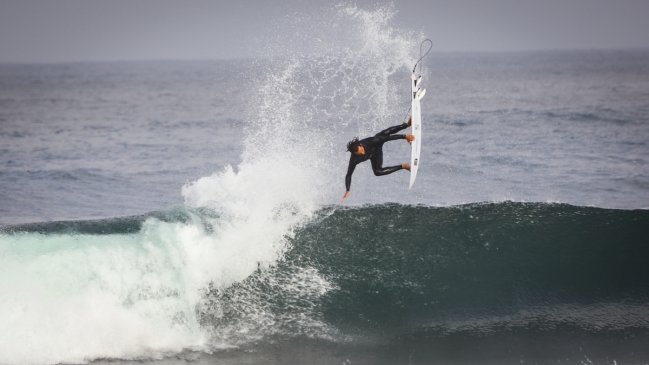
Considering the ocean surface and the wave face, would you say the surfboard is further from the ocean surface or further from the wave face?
the wave face

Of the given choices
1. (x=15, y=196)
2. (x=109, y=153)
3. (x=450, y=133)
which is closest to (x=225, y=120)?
(x=109, y=153)

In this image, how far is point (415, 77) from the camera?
10727 mm

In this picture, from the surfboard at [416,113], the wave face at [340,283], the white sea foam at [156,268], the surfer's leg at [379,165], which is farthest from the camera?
the surfer's leg at [379,165]

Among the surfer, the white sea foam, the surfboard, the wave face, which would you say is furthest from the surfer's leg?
the white sea foam

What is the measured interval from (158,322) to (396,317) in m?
3.44

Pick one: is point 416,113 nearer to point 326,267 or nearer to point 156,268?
point 326,267

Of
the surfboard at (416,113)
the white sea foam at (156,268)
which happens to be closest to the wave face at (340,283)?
the white sea foam at (156,268)

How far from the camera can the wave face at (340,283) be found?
8.71 m

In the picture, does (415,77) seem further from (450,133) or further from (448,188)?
(450,133)

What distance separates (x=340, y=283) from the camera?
32.6ft

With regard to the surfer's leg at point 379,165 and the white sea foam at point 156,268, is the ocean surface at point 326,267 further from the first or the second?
the surfer's leg at point 379,165

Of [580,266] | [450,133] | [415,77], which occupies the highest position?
[415,77]

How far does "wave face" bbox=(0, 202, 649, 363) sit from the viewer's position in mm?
8711

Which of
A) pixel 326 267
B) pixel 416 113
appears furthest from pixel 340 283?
pixel 416 113
